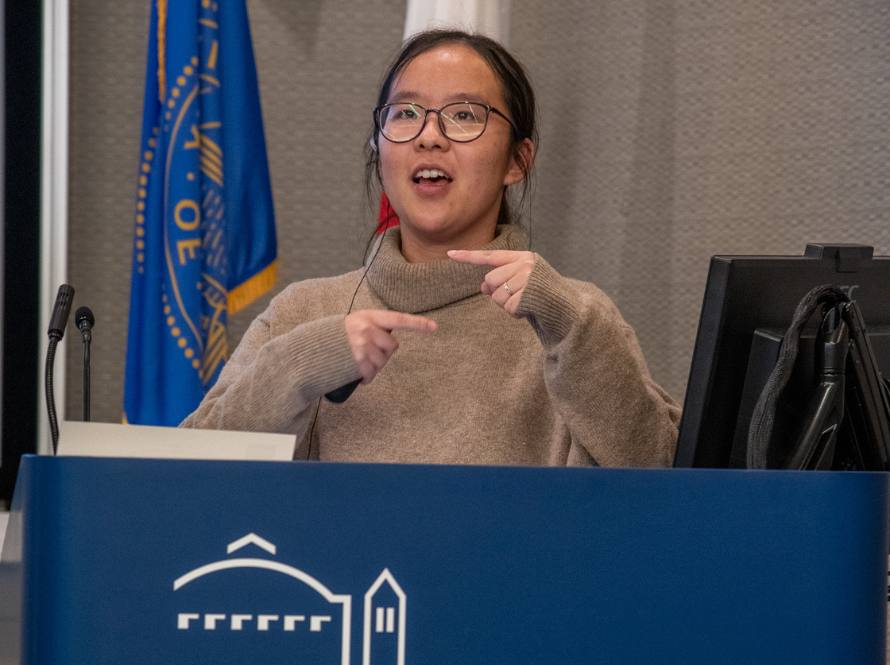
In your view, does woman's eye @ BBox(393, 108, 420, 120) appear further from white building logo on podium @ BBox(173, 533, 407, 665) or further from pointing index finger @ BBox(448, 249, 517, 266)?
white building logo on podium @ BBox(173, 533, 407, 665)

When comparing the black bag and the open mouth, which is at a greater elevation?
the open mouth

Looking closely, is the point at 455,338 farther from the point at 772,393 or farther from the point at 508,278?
the point at 772,393

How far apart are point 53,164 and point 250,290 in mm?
599

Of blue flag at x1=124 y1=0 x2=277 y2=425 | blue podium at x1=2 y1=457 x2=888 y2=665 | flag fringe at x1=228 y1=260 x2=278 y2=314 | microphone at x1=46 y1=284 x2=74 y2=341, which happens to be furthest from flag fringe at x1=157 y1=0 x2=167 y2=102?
blue podium at x1=2 y1=457 x2=888 y2=665

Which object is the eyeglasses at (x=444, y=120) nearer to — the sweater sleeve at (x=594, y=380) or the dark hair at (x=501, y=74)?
the dark hair at (x=501, y=74)

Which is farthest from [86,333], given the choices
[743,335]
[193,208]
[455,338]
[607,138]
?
[607,138]

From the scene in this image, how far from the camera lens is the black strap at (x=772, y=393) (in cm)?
106

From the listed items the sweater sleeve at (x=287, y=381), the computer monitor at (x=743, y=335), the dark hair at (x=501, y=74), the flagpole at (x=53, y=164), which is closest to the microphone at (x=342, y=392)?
the sweater sleeve at (x=287, y=381)

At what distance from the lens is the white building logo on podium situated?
2.53ft

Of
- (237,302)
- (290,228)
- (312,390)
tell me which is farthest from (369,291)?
(290,228)

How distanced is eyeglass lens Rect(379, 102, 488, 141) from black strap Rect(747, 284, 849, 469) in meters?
0.76

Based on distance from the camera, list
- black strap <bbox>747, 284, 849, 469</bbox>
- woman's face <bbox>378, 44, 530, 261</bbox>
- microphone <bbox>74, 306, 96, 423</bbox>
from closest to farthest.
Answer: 1. black strap <bbox>747, 284, 849, 469</bbox>
2. microphone <bbox>74, 306, 96, 423</bbox>
3. woman's face <bbox>378, 44, 530, 261</bbox>

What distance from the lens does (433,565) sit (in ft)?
2.57

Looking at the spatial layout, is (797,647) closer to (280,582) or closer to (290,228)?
(280,582)
